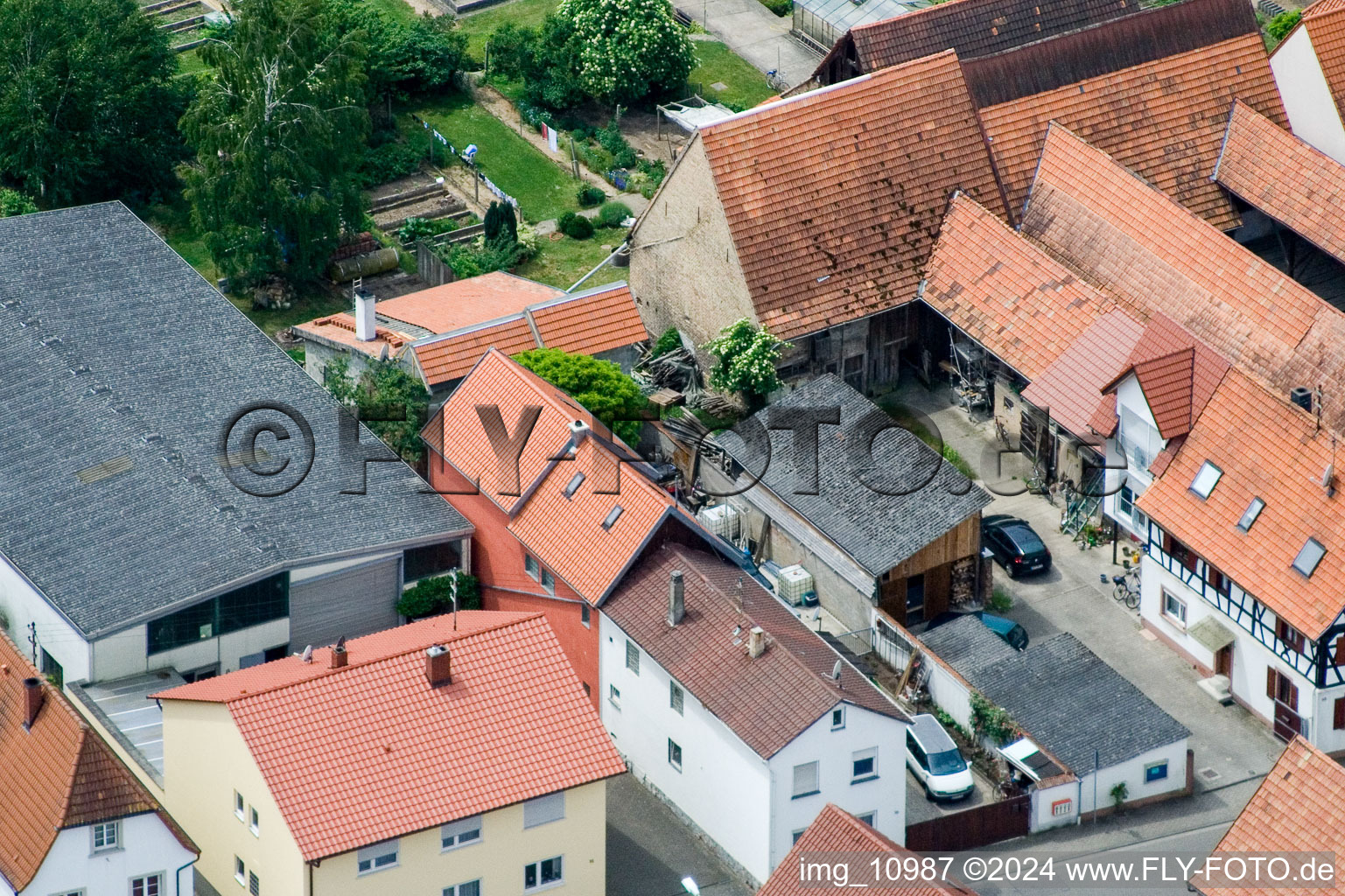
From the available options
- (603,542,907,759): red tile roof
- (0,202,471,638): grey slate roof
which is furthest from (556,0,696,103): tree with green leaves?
(603,542,907,759): red tile roof

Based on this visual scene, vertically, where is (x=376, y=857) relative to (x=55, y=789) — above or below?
below

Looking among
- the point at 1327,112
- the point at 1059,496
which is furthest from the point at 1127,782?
the point at 1327,112

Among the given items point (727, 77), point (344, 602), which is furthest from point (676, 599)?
point (727, 77)

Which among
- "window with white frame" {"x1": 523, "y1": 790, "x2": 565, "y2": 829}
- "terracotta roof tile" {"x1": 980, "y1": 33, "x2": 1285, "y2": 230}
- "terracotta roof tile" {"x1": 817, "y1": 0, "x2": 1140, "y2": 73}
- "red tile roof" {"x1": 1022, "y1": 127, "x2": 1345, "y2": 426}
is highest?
"terracotta roof tile" {"x1": 817, "y1": 0, "x2": 1140, "y2": 73}

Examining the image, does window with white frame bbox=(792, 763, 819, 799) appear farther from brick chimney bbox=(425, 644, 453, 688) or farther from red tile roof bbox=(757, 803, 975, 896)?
brick chimney bbox=(425, 644, 453, 688)

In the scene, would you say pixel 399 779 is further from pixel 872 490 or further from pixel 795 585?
pixel 872 490

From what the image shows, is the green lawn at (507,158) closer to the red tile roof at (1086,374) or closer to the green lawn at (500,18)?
the green lawn at (500,18)

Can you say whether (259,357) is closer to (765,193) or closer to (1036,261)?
(765,193)
